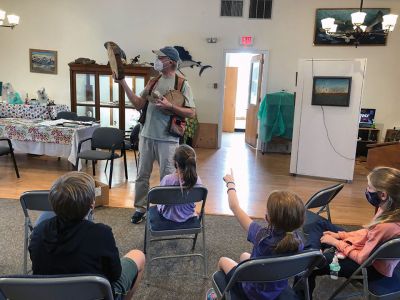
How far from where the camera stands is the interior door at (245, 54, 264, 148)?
281 inches

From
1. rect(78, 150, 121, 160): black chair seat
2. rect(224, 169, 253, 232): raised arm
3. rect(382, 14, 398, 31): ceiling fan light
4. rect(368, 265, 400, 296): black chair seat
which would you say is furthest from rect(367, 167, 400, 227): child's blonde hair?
rect(382, 14, 398, 31): ceiling fan light

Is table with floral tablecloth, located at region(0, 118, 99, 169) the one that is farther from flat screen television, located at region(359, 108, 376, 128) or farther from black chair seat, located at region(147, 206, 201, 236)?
flat screen television, located at region(359, 108, 376, 128)

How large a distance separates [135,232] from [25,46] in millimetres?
5895

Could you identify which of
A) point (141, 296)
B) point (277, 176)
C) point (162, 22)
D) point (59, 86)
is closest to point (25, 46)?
point (59, 86)

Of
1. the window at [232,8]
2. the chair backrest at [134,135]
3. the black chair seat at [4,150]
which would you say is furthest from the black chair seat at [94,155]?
the window at [232,8]

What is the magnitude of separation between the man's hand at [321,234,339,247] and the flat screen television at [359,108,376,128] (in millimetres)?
5392

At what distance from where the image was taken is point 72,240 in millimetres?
1243

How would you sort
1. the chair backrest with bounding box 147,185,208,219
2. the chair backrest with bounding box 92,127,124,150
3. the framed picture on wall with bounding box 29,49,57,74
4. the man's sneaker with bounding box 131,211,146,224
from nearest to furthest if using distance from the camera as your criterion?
the chair backrest with bounding box 147,185,208,219, the man's sneaker with bounding box 131,211,146,224, the chair backrest with bounding box 92,127,124,150, the framed picture on wall with bounding box 29,49,57,74

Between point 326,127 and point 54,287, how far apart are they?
Result: 172 inches

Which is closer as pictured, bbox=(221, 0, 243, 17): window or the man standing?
the man standing

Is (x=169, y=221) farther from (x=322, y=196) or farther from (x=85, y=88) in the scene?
(x=85, y=88)

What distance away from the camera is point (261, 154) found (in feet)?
22.2

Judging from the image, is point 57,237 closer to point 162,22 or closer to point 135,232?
point 135,232

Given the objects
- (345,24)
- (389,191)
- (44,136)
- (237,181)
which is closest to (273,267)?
(389,191)
